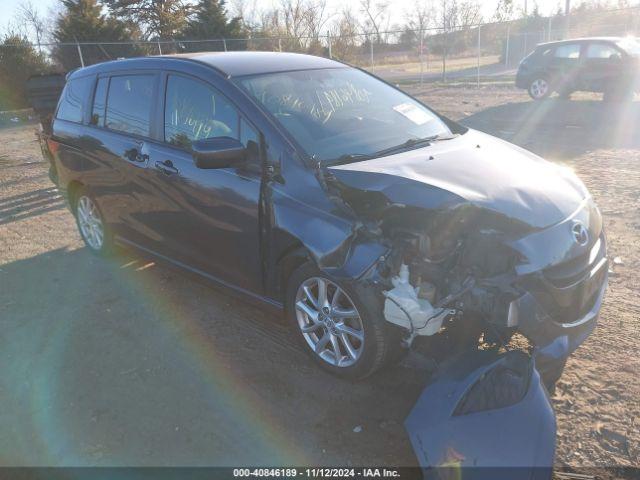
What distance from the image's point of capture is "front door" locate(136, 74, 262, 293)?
11.5 ft

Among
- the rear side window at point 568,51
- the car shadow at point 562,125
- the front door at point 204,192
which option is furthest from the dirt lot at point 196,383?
the rear side window at point 568,51

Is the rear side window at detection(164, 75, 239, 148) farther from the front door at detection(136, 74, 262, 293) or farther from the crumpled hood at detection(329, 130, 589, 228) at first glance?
the crumpled hood at detection(329, 130, 589, 228)

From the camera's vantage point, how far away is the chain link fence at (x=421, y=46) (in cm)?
2114

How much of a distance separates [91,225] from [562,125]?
9585mm

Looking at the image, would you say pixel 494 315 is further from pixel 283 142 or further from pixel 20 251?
pixel 20 251

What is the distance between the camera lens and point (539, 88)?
1482 cm

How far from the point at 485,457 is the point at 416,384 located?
0.99 m

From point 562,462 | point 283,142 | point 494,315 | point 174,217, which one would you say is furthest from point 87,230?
point 562,462

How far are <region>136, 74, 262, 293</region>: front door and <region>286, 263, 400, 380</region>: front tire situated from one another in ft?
1.31

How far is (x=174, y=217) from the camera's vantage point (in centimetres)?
406

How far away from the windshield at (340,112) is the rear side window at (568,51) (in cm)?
1177

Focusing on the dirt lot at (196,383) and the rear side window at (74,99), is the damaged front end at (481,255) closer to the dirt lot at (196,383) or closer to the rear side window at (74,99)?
the dirt lot at (196,383)

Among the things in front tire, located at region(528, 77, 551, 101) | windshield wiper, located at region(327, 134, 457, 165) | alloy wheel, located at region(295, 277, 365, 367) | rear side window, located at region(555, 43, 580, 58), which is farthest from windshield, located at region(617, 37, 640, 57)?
alloy wheel, located at region(295, 277, 365, 367)

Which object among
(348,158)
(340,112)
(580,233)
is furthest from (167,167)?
(580,233)
